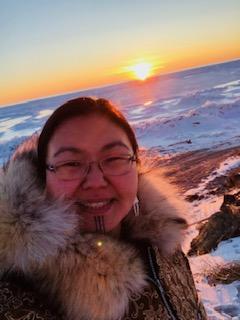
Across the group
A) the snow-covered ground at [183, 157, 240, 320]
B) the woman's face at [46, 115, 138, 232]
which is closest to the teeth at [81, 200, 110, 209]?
the woman's face at [46, 115, 138, 232]

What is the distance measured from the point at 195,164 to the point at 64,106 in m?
11.8

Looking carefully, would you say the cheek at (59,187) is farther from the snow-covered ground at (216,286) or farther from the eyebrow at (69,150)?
the snow-covered ground at (216,286)

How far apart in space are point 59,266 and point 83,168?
0.40 m

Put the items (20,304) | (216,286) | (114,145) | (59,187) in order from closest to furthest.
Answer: (20,304) → (59,187) → (114,145) → (216,286)

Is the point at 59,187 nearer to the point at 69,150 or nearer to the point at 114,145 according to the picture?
the point at 69,150

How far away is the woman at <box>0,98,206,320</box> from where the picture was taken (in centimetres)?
130

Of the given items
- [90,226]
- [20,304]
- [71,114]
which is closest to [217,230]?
[90,226]

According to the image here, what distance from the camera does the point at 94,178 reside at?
1.55m

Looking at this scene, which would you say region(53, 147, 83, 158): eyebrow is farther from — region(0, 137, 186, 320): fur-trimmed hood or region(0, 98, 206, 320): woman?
region(0, 137, 186, 320): fur-trimmed hood

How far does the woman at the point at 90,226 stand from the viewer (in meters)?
1.30

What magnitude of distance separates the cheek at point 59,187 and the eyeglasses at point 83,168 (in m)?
0.02

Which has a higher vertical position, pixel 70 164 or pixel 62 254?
pixel 70 164

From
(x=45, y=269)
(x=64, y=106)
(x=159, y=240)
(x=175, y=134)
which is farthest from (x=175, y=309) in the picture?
(x=175, y=134)

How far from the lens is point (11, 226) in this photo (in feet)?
4.27
